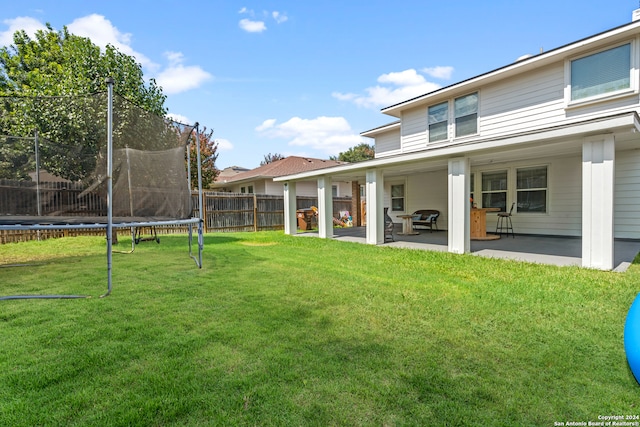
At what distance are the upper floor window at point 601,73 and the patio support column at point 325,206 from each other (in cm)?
679

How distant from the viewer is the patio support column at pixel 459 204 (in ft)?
21.7

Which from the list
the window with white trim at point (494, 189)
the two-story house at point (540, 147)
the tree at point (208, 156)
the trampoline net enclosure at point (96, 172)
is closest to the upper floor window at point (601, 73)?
the two-story house at point (540, 147)

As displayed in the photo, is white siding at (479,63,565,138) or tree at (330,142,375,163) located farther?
tree at (330,142,375,163)

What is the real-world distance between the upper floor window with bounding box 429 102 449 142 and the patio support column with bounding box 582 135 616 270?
192 inches

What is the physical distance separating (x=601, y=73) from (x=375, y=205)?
595 cm

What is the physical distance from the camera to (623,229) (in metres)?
7.77

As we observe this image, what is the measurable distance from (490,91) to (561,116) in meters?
2.00

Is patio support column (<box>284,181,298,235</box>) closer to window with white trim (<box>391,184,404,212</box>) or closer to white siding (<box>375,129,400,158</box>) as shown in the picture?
white siding (<box>375,129,400,158</box>)

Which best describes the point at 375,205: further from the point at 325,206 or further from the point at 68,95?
the point at 68,95

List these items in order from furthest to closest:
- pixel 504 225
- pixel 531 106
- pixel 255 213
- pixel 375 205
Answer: pixel 255 213 → pixel 504 225 → pixel 375 205 → pixel 531 106

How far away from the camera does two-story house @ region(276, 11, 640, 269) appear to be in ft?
16.0

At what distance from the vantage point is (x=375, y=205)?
8500 millimetres

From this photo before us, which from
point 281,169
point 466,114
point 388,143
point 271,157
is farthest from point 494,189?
point 271,157

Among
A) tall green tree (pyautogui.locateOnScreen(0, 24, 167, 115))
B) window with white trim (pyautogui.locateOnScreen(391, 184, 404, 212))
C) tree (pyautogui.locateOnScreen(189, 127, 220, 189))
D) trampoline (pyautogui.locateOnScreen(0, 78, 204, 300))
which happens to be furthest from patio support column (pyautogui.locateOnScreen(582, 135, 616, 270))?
tree (pyautogui.locateOnScreen(189, 127, 220, 189))
